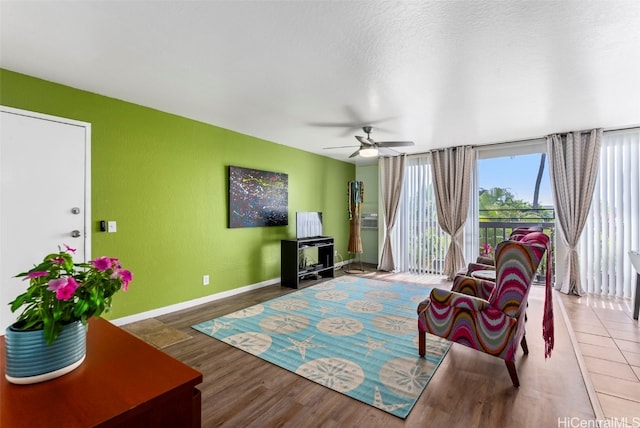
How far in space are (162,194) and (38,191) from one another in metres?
1.10

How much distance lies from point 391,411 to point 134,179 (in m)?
3.34

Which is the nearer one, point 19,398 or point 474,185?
point 19,398

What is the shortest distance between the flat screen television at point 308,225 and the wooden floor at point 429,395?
255 cm

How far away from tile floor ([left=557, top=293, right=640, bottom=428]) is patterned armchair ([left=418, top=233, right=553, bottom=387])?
54 cm

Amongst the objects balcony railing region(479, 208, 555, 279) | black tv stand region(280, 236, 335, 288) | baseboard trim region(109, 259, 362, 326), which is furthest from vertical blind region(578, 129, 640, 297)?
baseboard trim region(109, 259, 362, 326)

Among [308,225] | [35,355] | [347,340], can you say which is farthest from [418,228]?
[35,355]

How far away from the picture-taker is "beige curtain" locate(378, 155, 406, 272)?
5.86 m

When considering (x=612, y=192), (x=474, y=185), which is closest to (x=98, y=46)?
(x=474, y=185)

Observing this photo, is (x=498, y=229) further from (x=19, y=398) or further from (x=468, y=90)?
(x=19, y=398)

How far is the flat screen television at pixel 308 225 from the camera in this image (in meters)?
4.98

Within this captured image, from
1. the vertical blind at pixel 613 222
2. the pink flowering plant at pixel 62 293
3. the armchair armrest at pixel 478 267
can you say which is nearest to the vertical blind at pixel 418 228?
the armchair armrest at pixel 478 267

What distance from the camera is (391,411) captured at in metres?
1.81

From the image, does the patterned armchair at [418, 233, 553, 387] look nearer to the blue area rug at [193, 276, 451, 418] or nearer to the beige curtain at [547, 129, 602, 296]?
the blue area rug at [193, 276, 451, 418]

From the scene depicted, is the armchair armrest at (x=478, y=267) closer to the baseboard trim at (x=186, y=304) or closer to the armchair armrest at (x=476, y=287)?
the armchair armrest at (x=476, y=287)
